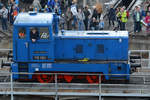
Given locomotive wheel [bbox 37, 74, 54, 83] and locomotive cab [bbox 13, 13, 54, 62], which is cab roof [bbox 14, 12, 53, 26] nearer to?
locomotive cab [bbox 13, 13, 54, 62]

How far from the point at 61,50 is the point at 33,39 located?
4.61ft

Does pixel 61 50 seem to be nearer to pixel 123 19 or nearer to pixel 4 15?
pixel 123 19

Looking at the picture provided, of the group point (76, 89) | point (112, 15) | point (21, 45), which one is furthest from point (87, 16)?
point (76, 89)

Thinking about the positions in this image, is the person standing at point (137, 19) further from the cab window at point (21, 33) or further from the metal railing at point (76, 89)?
the cab window at point (21, 33)

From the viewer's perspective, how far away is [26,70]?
16.6 meters

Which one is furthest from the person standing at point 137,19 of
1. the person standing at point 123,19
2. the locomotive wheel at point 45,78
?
the locomotive wheel at point 45,78

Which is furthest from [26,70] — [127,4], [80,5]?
[127,4]

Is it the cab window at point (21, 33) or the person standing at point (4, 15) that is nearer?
the cab window at point (21, 33)

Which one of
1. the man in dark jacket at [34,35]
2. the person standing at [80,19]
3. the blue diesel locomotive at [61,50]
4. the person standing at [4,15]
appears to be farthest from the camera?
the person standing at [4,15]

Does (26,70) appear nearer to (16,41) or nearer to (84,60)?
(16,41)

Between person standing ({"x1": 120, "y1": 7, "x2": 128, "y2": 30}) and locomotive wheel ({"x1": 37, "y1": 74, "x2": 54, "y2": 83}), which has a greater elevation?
person standing ({"x1": 120, "y1": 7, "x2": 128, "y2": 30})

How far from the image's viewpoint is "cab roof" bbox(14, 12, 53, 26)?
16.2 metres

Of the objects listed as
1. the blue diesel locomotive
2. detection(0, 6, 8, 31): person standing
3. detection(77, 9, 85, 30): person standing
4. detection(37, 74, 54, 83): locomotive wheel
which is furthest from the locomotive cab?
Answer: detection(0, 6, 8, 31): person standing

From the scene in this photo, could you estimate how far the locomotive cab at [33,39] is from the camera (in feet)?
53.0
